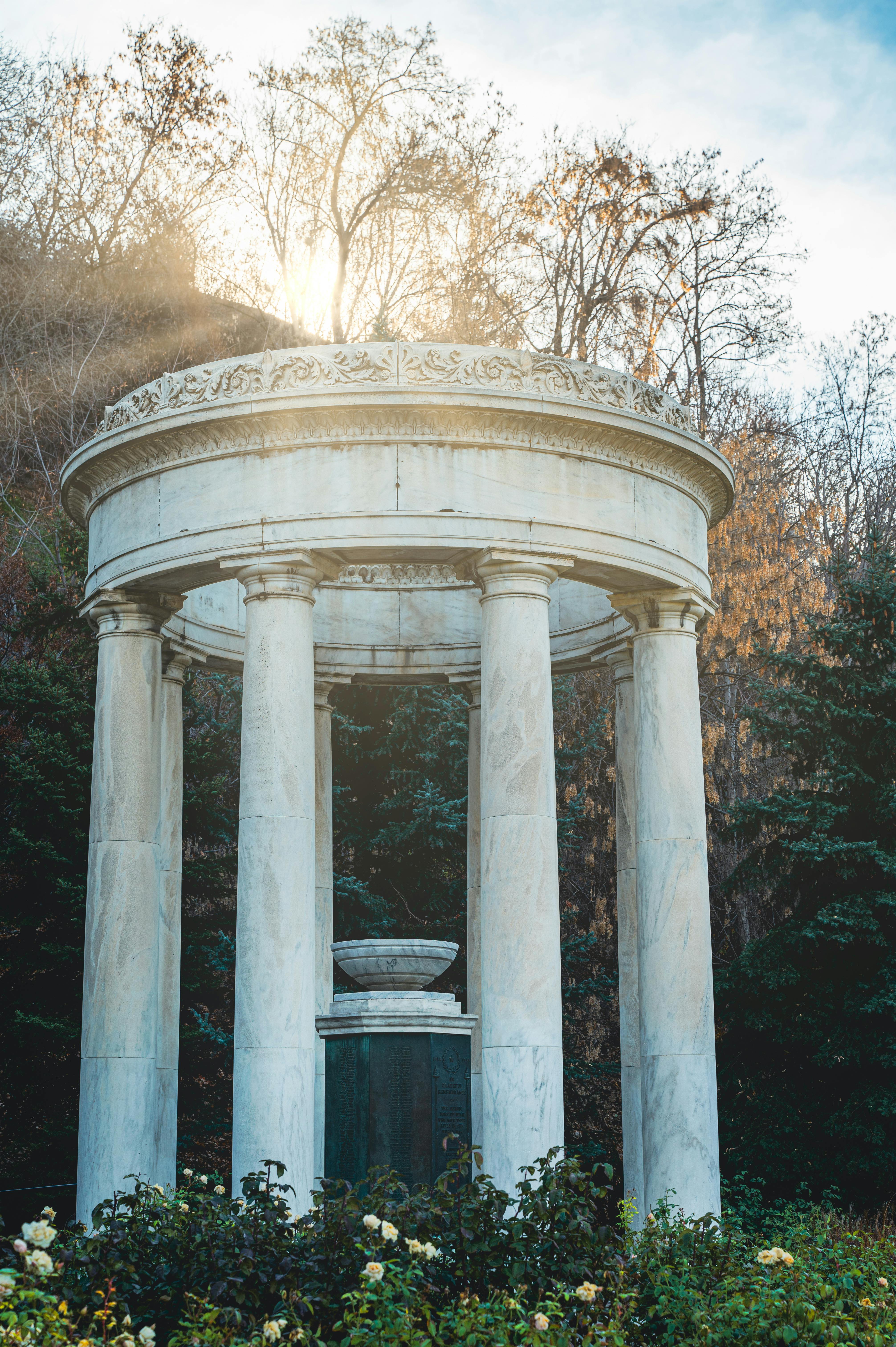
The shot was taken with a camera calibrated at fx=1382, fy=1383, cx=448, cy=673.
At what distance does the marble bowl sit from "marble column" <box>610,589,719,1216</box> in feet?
19.0

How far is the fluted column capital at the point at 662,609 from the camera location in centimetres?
3762

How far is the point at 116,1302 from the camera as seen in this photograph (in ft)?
53.9

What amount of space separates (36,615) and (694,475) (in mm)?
38307

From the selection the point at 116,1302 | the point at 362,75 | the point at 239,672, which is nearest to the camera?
the point at 116,1302

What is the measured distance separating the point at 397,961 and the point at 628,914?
7.82m

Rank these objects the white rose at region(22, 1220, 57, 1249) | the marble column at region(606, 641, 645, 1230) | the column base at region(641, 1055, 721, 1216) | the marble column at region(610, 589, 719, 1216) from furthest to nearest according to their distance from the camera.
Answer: the marble column at region(606, 641, 645, 1230) → the marble column at region(610, 589, 719, 1216) → the column base at region(641, 1055, 721, 1216) → the white rose at region(22, 1220, 57, 1249)

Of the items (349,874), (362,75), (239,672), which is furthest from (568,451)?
(362,75)

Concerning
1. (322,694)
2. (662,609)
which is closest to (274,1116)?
(662,609)

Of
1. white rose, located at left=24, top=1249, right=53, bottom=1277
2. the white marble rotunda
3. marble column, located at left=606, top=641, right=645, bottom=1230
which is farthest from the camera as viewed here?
marble column, located at left=606, top=641, right=645, bottom=1230

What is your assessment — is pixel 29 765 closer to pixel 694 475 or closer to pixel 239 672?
pixel 239 672

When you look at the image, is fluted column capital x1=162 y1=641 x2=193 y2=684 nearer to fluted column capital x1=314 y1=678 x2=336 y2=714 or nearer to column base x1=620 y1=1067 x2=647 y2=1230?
fluted column capital x1=314 y1=678 x2=336 y2=714

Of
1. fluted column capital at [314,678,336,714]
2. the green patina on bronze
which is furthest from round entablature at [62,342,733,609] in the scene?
the green patina on bronze

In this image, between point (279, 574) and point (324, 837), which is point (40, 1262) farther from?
point (324, 837)

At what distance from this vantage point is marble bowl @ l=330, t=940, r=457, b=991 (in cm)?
3947
